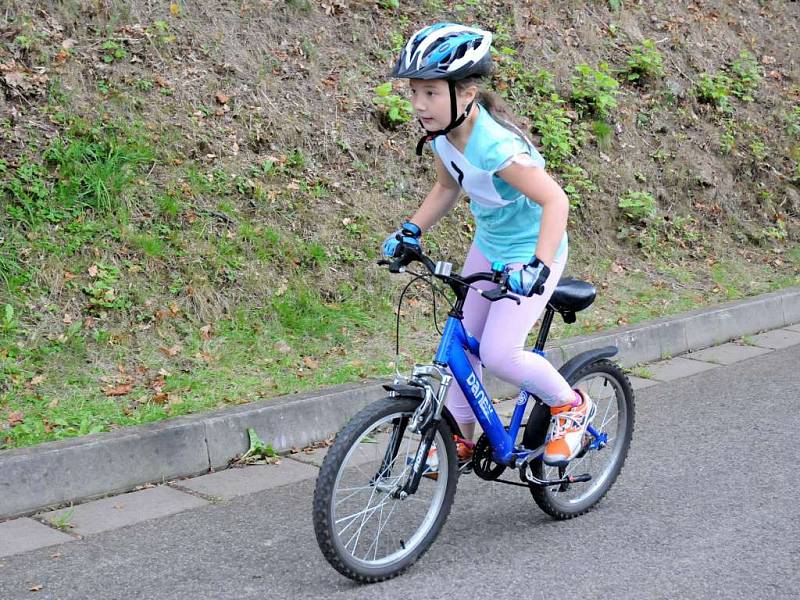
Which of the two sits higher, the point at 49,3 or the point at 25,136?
the point at 49,3

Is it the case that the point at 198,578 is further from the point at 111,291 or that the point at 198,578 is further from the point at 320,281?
the point at 320,281

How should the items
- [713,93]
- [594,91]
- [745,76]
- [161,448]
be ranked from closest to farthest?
[161,448]
[594,91]
[713,93]
[745,76]

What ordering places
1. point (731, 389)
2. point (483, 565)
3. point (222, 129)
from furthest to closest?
1. point (222, 129)
2. point (731, 389)
3. point (483, 565)

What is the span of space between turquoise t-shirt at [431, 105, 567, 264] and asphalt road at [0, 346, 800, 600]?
1.22 m

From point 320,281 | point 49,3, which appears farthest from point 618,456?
point 49,3

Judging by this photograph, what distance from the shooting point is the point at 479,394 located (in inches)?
159

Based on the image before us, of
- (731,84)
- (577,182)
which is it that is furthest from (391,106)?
(731,84)

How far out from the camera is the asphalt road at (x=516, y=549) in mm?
3793

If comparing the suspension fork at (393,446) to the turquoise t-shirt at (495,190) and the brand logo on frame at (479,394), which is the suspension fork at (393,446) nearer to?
the brand logo on frame at (479,394)

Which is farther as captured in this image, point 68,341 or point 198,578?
point 68,341

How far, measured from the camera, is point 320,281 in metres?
7.29

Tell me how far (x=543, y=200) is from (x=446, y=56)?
64cm

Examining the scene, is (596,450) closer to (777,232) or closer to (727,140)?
(777,232)

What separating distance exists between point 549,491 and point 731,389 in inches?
110
